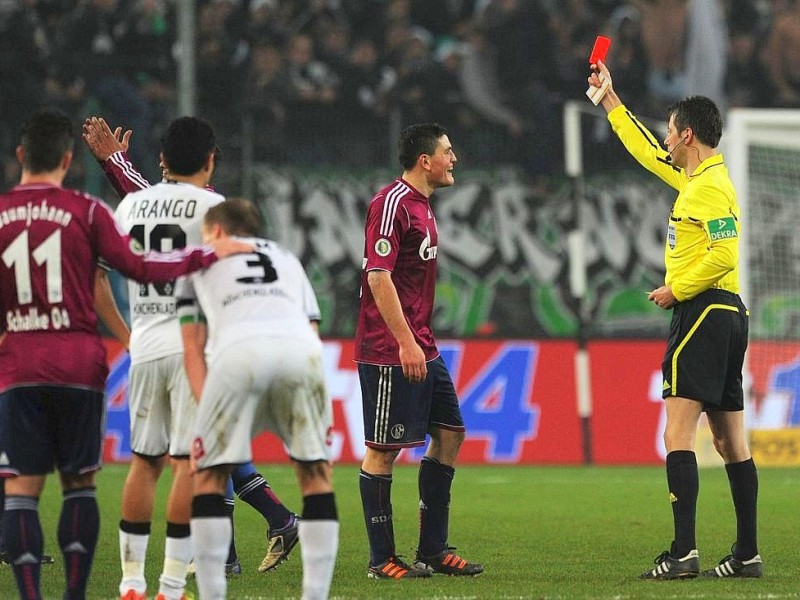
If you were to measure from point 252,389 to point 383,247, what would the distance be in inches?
77.2

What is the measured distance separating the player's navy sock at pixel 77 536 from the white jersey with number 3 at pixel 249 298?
77cm

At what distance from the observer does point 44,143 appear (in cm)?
561

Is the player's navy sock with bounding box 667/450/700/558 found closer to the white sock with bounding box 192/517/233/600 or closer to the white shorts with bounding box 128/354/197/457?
the white shorts with bounding box 128/354/197/457

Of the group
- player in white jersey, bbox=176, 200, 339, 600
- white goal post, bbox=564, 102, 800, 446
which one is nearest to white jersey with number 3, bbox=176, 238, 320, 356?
player in white jersey, bbox=176, 200, 339, 600

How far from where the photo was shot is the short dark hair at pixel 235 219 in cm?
555

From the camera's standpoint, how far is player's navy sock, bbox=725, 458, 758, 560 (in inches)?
278

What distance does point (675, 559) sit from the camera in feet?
22.6

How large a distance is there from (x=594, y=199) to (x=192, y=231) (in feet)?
41.0

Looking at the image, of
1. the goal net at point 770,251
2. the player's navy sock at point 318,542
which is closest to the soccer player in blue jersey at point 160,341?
the player's navy sock at point 318,542

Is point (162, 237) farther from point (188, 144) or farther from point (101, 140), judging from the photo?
point (101, 140)

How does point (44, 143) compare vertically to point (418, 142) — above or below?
below

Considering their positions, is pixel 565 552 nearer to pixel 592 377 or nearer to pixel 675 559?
pixel 675 559

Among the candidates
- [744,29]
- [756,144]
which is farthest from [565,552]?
[744,29]

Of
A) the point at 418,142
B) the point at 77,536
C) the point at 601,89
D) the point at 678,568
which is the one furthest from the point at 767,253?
the point at 77,536
